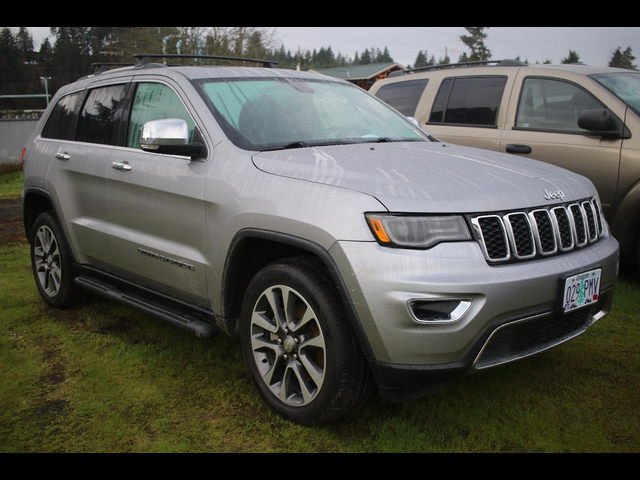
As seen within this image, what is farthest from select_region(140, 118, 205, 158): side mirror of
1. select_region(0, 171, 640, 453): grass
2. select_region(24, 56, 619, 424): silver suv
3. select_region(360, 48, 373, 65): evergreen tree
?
select_region(360, 48, 373, 65): evergreen tree

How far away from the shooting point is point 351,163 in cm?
299

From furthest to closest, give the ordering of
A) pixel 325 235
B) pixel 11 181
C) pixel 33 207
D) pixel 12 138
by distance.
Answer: pixel 12 138 → pixel 11 181 → pixel 33 207 → pixel 325 235

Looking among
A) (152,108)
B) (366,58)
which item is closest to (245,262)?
(152,108)

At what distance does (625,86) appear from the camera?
5.44 meters

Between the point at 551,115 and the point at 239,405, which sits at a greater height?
the point at 551,115

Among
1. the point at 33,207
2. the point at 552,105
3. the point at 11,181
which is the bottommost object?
the point at 11,181

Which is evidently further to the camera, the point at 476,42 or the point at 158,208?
the point at 476,42

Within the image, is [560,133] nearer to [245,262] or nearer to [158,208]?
[245,262]

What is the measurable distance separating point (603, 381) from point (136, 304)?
9.52 feet

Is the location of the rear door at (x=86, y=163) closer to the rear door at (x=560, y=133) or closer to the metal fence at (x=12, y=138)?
the rear door at (x=560, y=133)

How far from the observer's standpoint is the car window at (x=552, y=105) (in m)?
5.41

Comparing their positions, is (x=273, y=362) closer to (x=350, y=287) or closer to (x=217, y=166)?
(x=350, y=287)

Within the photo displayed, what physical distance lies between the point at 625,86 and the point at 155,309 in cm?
453

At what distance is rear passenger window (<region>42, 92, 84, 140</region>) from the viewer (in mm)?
4672
